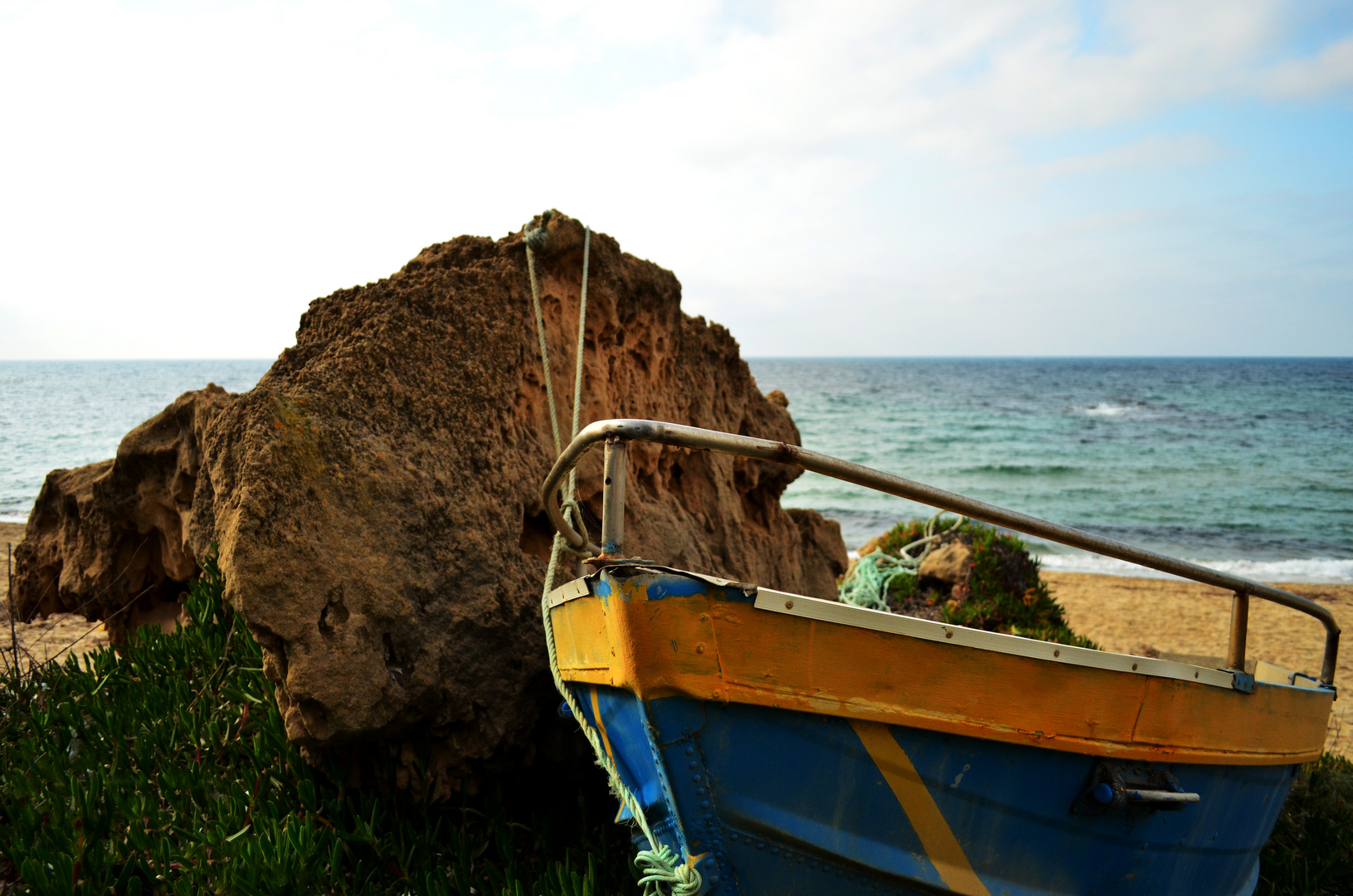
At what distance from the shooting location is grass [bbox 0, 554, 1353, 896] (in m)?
2.55

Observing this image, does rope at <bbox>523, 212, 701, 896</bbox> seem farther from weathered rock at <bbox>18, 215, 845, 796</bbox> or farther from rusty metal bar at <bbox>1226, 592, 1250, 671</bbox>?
rusty metal bar at <bbox>1226, 592, 1250, 671</bbox>

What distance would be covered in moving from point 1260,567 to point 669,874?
51.7ft

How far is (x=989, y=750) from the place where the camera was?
210cm

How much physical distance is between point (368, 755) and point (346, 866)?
352 mm

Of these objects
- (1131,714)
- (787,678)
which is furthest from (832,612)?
(1131,714)

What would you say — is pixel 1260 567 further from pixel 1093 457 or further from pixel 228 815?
pixel 228 815

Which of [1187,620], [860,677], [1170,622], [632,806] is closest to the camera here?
[860,677]

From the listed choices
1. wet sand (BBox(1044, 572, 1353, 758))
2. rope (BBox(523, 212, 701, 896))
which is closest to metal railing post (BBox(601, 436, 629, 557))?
rope (BBox(523, 212, 701, 896))

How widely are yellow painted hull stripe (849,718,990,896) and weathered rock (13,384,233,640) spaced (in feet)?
10.9

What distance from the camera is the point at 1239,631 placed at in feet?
9.85

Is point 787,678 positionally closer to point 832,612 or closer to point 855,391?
point 832,612

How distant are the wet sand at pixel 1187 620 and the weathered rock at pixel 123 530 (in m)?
7.84

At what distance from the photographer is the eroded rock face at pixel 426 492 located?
254 centimetres

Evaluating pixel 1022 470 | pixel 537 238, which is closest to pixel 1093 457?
pixel 1022 470
